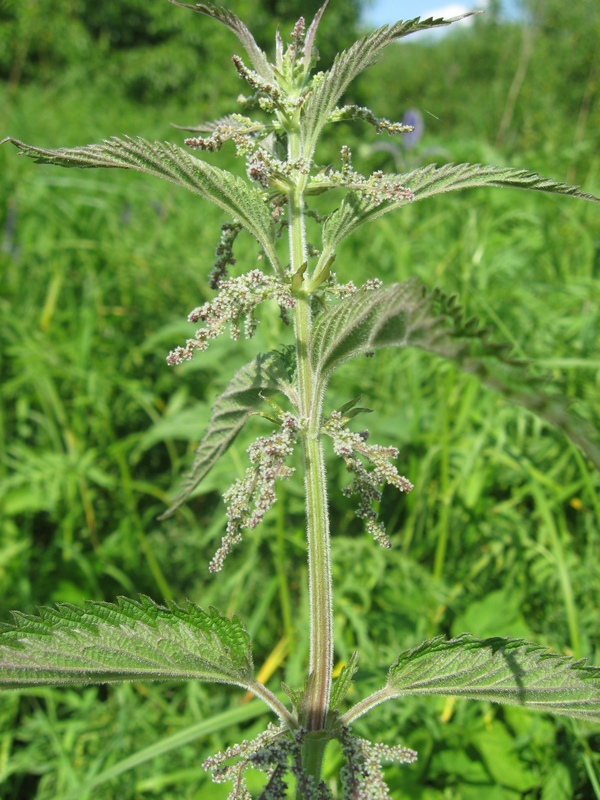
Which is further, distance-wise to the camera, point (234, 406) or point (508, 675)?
point (234, 406)

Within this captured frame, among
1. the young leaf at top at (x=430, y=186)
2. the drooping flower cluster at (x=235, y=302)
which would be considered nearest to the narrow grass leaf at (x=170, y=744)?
the drooping flower cluster at (x=235, y=302)

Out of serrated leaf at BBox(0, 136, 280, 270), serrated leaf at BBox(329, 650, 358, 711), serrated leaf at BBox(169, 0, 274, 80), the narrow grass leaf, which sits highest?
serrated leaf at BBox(169, 0, 274, 80)

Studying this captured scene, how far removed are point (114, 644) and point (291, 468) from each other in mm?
369

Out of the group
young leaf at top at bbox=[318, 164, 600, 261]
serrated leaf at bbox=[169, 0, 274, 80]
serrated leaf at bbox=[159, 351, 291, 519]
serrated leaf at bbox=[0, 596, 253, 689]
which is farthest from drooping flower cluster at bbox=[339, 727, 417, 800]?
serrated leaf at bbox=[169, 0, 274, 80]

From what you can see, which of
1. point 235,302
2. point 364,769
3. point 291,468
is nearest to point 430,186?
point 235,302

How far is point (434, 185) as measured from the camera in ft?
3.43

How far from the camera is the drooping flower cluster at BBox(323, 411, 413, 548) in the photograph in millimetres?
1017

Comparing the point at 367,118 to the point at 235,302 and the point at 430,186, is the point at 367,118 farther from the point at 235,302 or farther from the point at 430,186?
the point at 235,302

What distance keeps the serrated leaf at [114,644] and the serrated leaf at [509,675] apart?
32 centimetres

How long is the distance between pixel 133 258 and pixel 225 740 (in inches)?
109

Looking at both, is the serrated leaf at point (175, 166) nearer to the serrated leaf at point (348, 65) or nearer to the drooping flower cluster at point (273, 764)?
the serrated leaf at point (348, 65)

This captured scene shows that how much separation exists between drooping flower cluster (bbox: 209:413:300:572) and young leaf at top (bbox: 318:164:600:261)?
0.29 meters

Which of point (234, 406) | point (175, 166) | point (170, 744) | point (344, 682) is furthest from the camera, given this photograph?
point (170, 744)

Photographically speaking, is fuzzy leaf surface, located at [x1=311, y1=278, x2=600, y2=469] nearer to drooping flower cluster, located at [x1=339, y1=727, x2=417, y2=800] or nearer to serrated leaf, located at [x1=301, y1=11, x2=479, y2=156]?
serrated leaf, located at [x1=301, y1=11, x2=479, y2=156]
